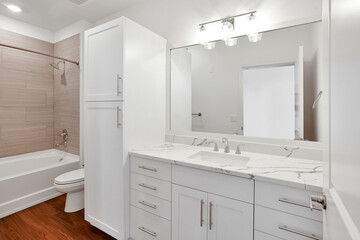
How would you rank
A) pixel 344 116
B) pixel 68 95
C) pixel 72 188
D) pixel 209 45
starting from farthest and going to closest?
1. pixel 68 95
2. pixel 72 188
3. pixel 209 45
4. pixel 344 116

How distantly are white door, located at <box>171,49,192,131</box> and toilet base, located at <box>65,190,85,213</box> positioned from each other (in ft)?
4.76

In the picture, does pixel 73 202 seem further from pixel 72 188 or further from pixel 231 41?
pixel 231 41

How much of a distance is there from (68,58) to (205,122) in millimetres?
2552

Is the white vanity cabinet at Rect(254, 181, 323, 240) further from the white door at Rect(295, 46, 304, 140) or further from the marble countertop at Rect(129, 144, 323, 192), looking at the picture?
the white door at Rect(295, 46, 304, 140)

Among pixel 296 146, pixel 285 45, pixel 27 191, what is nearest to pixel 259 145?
pixel 296 146

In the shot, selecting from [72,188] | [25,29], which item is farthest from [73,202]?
[25,29]

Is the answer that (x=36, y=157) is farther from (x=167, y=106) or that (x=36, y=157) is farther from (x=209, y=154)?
(x=209, y=154)

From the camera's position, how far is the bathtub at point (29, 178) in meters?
2.20

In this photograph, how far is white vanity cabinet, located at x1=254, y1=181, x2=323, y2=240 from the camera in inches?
37.9

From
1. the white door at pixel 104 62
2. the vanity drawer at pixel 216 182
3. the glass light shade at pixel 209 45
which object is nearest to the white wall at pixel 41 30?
the white door at pixel 104 62

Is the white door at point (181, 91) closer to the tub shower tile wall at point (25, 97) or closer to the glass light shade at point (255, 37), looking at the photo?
the glass light shade at point (255, 37)

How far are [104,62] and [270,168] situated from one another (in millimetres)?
1668

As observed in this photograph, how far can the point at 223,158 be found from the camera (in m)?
1.64

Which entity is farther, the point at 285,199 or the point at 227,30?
the point at 227,30
